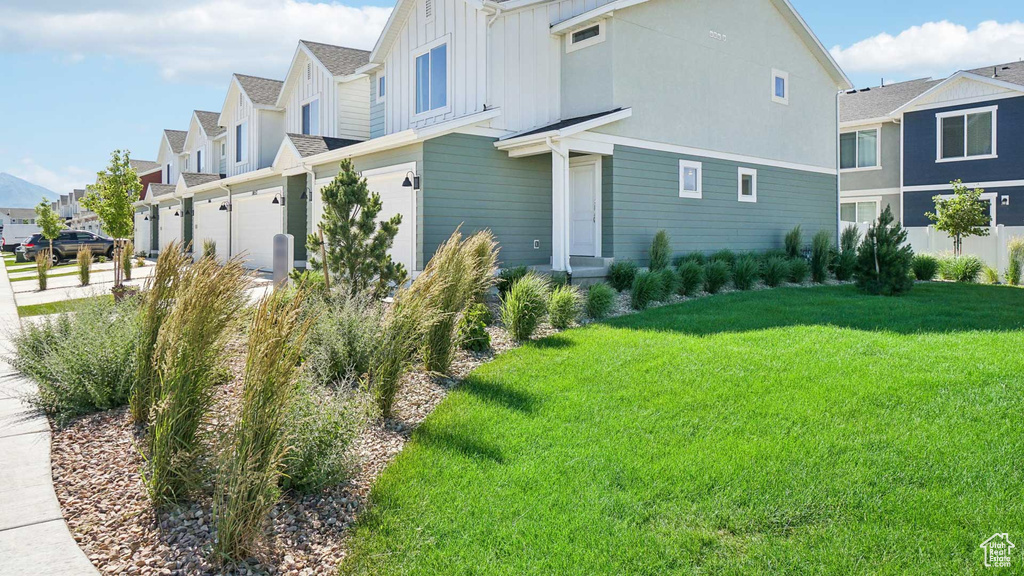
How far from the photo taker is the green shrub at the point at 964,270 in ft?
48.9

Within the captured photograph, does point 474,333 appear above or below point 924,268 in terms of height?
below

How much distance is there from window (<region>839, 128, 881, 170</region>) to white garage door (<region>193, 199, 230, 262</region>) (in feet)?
69.7

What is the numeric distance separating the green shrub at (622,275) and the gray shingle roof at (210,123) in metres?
19.8

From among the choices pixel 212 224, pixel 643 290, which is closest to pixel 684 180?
pixel 643 290

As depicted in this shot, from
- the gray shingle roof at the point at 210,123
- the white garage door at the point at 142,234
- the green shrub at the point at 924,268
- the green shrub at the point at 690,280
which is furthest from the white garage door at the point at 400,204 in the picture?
the white garage door at the point at 142,234

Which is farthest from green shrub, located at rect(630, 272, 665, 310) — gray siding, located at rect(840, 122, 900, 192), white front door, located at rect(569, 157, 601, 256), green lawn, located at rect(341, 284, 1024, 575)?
gray siding, located at rect(840, 122, 900, 192)

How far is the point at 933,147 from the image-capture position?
21.6 meters

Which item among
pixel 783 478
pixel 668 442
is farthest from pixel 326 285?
pixel 783 478

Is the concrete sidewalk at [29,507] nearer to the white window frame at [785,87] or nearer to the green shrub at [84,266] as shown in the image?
the green shrub at [84,266]

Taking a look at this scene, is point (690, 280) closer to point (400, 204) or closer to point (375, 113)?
point (400, 204)

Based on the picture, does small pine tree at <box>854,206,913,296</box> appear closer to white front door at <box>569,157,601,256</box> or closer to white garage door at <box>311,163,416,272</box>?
white front door at <box>569,157,601,256</box>

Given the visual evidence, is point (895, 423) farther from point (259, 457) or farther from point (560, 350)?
point (259, 457)

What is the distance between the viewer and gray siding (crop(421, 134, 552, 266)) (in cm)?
1202

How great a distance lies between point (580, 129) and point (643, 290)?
3.41 metres
